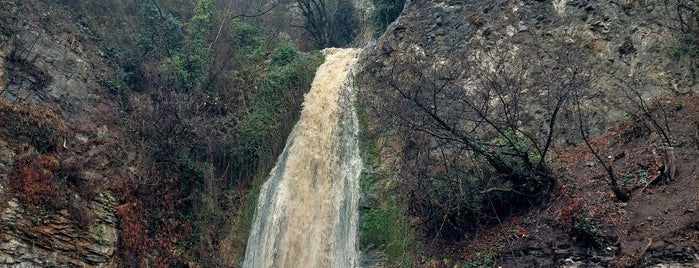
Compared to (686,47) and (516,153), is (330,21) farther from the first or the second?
(516,153)

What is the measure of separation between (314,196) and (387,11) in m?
A: 11.0

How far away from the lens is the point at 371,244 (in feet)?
47.7

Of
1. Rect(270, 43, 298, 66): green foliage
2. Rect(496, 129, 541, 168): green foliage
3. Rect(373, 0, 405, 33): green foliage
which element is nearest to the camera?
Rect(496, 129, 541, 168): green foliage

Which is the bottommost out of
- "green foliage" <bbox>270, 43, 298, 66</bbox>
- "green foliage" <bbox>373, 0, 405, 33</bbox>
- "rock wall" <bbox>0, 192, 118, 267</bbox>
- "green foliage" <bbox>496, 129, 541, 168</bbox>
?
"rock wall" <bbox>0, 192, 118, 267</bbox>

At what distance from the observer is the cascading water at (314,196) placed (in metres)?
14.8

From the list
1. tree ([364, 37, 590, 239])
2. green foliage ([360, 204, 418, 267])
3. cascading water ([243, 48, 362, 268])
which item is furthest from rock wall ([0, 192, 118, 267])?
tree ([364, 37, 590, 239])

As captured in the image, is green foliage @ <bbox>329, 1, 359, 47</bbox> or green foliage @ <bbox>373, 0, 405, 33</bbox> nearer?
green foliage @ <bbox>373, 0, 405, 33</bbox>

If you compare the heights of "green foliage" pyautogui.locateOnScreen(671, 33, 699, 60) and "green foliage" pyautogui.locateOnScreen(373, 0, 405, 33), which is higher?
"green foliage" pyautogui.locateOnScreen(373, 0, 405, 33)

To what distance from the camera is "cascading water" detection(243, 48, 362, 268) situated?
48.4 ft

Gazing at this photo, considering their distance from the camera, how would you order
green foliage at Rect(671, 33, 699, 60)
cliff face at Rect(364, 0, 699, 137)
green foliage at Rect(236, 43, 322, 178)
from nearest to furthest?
1. green foliage at Rect(671, 33, 699, 60)
2. cliff face at Rect(364, 0, 699, 137)
3. green foliage at Rect(236, 43, 322, 178)

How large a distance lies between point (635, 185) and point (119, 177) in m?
13.7

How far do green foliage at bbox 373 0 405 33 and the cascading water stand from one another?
620cm

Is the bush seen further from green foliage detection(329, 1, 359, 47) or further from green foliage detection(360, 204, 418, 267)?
green foliage detection(329, 1, 359, 47)

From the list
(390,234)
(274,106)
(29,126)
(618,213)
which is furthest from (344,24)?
(618,213)
